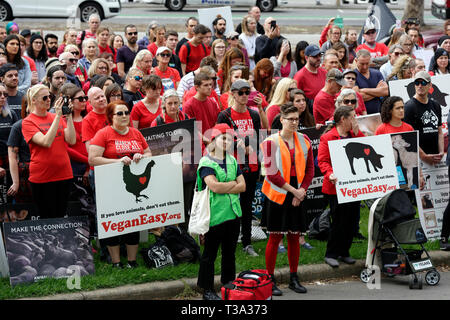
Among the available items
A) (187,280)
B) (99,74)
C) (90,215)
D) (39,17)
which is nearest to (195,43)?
(99,74)

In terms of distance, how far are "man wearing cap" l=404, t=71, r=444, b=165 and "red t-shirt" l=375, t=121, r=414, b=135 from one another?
654mm

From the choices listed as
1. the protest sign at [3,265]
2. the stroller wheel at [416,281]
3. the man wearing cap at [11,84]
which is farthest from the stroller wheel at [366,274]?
the man wearing cap at [11,84]

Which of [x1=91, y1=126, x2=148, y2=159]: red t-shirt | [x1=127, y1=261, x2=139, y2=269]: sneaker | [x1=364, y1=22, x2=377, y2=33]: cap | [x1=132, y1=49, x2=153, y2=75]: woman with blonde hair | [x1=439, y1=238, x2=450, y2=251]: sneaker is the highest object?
[x1=364, y1=22, x2=377, y2=33]: cap

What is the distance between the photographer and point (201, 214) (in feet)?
26.3

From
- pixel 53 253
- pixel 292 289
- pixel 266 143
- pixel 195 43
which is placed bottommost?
pixel 292 289

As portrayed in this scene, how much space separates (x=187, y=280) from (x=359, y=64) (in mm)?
5087

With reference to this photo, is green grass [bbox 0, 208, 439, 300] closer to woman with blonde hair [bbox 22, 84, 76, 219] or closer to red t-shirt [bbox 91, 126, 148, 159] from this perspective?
woman with blonde hair [bbox 22, 84, 76, 219]

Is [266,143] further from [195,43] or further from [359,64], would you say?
[195,43]

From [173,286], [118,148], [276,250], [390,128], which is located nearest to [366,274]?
[276,250]

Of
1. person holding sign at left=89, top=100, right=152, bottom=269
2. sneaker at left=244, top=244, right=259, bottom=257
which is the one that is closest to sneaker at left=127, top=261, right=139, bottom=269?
person holding sign at left=89, top=100, right=152, bottom=269

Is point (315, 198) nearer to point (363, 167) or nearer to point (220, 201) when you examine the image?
point (363, 167)

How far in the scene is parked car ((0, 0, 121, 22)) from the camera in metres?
25.4

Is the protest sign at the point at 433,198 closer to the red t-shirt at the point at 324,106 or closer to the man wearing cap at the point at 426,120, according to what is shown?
the man wearing cap at the point at 426,120

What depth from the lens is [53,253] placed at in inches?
332
